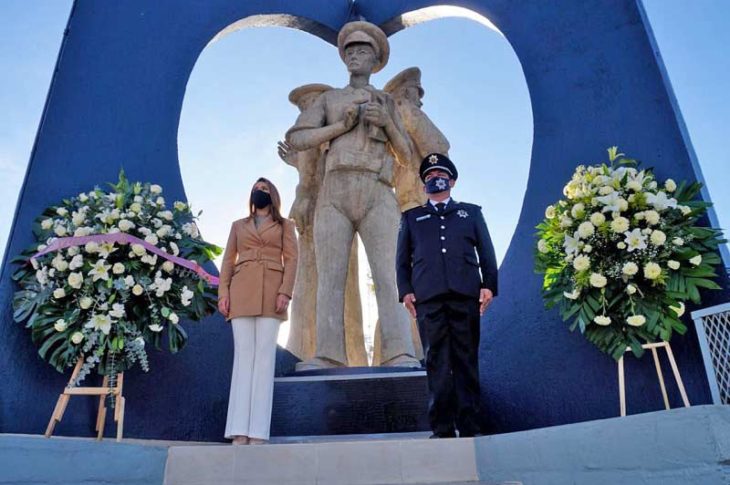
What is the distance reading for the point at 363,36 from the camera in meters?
5.52

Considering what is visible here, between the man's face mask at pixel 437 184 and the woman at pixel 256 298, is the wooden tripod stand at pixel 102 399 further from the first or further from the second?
the man's face mask at pixel 437 184

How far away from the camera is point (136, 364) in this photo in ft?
14.1

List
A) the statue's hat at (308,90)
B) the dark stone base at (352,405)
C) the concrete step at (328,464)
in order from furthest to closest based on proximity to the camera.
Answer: the statue's hat at (308,90)
the dark stone base at (352,405)
the concrete step at (328,464)

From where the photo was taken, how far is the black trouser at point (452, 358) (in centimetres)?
329

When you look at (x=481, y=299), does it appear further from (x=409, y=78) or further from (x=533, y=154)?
(x=409, y=78)

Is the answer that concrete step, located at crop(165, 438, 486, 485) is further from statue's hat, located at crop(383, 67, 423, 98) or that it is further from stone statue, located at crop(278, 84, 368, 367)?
statue's hat, located at crop(383, 67, 423, 98)

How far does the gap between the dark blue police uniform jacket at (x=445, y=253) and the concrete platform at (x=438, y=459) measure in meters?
0.85

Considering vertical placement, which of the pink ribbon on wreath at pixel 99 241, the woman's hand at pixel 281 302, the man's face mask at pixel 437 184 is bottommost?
the woman's hand at pixel 281 302

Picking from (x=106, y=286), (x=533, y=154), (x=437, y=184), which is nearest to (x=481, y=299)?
(x=437, y=184)

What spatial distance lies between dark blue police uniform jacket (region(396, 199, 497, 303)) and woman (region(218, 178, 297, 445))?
2.25ft

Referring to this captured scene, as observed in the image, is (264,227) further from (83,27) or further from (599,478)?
(83,27)

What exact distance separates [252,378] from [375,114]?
8.40ft

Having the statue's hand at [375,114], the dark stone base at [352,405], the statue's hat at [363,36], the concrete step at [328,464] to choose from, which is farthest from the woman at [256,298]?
the statue's hat at [363,36]

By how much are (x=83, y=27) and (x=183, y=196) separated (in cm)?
170
